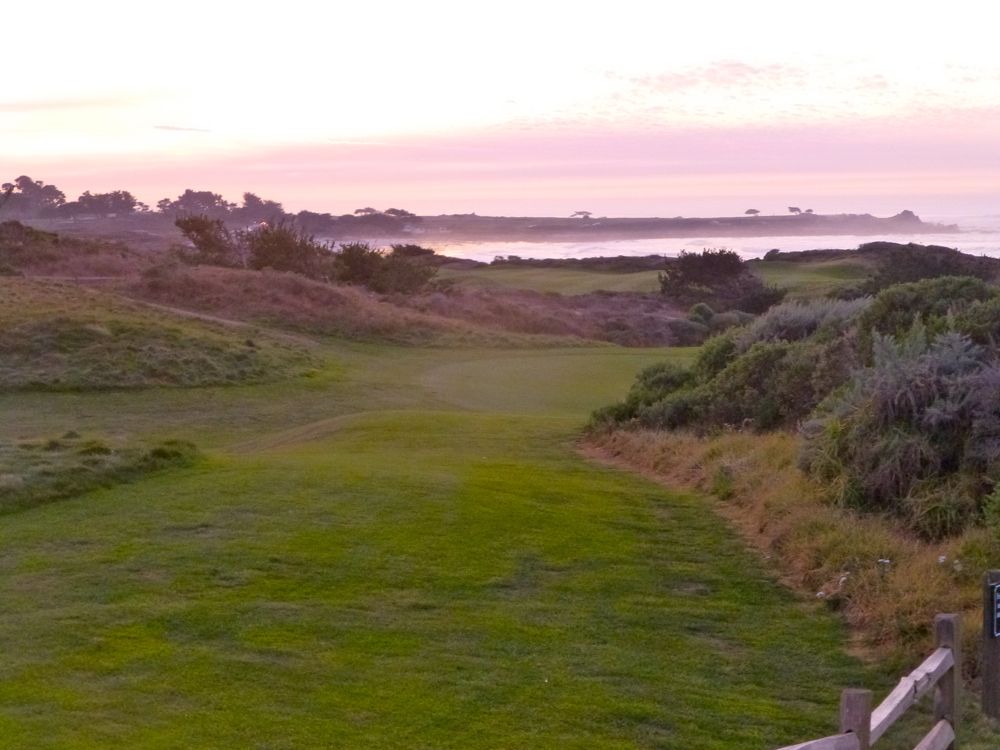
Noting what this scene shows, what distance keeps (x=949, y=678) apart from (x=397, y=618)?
3398 mm

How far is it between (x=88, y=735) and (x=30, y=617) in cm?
212

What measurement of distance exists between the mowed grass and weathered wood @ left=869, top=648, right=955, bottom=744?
2.81 feet

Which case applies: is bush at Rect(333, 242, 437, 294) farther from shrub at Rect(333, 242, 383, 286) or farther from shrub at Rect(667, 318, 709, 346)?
shrub at Rect(667, 318, 709, 346)

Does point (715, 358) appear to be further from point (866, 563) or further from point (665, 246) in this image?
point (665, 246)

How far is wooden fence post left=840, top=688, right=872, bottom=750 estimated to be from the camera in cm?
443

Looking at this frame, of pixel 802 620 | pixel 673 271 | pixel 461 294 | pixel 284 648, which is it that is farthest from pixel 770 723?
pixel 673 271

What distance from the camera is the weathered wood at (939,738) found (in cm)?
552

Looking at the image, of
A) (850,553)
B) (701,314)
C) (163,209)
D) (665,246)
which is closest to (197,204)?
(163,209)

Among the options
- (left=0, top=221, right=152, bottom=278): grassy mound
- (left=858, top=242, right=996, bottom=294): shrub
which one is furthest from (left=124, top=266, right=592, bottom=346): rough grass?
(left=858, top=242, right=996, bottom=294): shrub

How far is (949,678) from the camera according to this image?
611 centimetres

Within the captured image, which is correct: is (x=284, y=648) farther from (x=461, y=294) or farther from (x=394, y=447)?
(x=461, y=294)

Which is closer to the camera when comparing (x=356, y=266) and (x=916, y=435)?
(x=916, y=435)

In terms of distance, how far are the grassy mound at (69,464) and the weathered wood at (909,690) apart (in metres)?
8.47

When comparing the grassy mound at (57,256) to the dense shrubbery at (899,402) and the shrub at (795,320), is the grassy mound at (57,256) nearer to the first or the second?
the shrub at (795,320)
